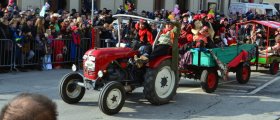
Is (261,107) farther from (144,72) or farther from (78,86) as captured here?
(78,86)

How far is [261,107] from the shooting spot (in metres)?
8.80

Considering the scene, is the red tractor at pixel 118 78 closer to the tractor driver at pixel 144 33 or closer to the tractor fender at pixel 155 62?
the tractor fender at pixel 155 62

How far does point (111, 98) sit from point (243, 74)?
211 inches

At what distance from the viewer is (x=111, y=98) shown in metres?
7.38

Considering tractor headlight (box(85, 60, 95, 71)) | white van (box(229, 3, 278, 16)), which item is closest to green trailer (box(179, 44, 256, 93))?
tractor headlight (box(85, 60, 95, 71))

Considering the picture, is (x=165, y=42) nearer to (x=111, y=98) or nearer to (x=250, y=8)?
(x=111, y=98)

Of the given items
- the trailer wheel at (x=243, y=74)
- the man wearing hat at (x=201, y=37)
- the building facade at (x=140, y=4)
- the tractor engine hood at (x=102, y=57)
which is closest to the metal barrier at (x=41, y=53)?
the man wearing hat at (x=201, y=37)

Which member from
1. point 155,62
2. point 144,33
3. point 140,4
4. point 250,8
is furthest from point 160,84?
point 250,8

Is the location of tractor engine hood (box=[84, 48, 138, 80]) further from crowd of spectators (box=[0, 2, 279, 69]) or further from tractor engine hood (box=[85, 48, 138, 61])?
crowd of spectators (box=[0, 2, 279, 69])

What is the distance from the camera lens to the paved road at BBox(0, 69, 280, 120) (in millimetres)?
7758

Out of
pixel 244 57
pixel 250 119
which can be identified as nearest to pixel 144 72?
pixel 250 119

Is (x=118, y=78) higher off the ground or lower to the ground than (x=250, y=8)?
lower

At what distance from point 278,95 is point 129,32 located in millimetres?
3918

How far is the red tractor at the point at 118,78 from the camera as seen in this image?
7480 mm
